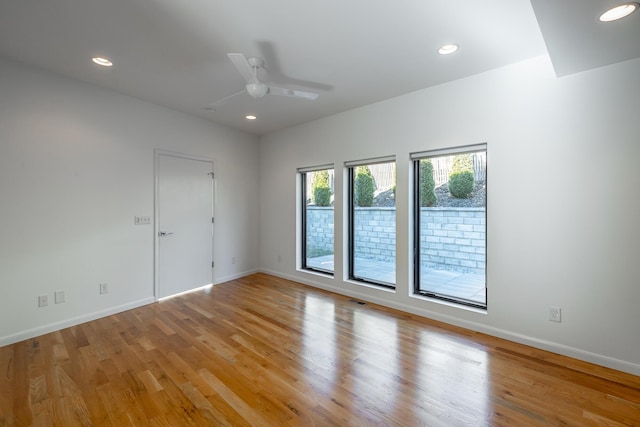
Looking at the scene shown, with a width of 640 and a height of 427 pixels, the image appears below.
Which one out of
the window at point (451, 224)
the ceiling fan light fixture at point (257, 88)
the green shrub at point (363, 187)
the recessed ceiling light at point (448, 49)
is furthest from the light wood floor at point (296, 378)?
the recessed ceiling light at point (448, 49)

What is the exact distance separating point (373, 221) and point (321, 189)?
1.13m

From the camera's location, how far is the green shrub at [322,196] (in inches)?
183

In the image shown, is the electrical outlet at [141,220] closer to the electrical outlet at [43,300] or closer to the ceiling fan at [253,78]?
the electrical outlet at [43,300]

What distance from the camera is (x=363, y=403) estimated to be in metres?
1.92

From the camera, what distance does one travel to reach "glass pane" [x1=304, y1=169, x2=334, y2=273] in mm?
4621

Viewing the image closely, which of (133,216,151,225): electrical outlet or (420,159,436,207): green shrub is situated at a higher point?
(420,159,436,207): green shrub

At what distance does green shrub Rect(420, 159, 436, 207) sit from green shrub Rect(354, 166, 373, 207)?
2.47 ft

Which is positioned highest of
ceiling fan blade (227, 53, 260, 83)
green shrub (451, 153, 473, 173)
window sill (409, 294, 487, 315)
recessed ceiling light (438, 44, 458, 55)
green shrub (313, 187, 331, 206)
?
recessed ceiling light (438, 44, 458, 55)

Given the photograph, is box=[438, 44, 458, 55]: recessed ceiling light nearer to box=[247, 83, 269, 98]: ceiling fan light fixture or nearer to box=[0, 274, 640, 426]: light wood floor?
box=[247, 83, 269, 98]: ceiling fan light fixture

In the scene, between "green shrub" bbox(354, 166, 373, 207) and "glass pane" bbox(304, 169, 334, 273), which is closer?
"green shrub" bbox(354, 166, 373, 207)

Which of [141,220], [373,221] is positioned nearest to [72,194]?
[141,220]

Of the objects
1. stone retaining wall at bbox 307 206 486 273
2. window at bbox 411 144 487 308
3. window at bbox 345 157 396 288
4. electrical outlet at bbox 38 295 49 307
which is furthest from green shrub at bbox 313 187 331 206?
electrical outlet at bbox 38 295 49 307

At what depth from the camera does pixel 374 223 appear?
4.06 metres

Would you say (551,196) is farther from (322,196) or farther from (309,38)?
(322,196)
